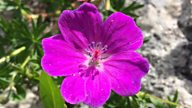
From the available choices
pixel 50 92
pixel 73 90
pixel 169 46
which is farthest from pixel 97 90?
pixel 169 46

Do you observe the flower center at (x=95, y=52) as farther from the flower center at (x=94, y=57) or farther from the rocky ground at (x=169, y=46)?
the rocky ground at (x=169, y=46)

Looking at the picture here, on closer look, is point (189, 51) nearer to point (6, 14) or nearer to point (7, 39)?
point (7, 39)

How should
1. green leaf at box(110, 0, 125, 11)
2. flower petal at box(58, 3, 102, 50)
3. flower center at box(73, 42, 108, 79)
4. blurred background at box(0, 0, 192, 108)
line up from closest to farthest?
flower petal at box(58, 3, 102, 50), flower center at box(73, 42, 108, 79), blurred background at box(0, 0, 192, 108), green leaf at box(110, 0, 125, 11)

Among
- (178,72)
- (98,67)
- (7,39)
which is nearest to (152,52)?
(178,72)

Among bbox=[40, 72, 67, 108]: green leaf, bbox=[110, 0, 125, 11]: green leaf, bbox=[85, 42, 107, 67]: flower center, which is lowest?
bbox=[40, 72, 67, 108]: green leaf

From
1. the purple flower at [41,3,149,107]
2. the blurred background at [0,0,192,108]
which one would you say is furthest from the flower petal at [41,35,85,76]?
the blurred background at [0,0,192,108]

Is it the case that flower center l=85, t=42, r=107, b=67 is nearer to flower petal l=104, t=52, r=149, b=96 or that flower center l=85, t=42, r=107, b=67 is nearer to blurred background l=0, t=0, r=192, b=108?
flower petal l=104, t=52, r=149, b=96

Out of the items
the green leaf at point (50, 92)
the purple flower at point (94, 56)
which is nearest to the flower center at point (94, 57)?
the purple flower at point (94, 56)
